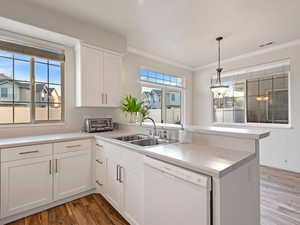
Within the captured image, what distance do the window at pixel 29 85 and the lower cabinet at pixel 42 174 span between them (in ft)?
2.71

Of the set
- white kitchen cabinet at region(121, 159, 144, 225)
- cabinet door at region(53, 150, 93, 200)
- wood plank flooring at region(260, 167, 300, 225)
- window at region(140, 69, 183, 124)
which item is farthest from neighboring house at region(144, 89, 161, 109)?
wood plank flooring at region(260, 167, 300, 225)

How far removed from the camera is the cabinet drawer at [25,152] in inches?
69.0

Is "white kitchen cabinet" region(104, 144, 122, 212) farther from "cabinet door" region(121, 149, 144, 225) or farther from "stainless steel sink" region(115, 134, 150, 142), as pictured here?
"stainless steel sink" region(115, 134, 150, 142)

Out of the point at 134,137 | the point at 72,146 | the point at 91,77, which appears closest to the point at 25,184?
the point at 72,146

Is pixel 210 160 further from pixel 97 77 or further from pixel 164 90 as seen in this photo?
pixel 164 90

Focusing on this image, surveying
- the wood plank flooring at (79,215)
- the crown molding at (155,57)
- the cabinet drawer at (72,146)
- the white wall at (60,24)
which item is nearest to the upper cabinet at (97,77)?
the white wall at (60,24)

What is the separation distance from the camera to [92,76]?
265 cm

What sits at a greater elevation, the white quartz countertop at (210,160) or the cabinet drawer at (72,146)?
the white quartz countertop at (210,160)

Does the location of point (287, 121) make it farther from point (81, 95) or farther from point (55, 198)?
point (55, 198)

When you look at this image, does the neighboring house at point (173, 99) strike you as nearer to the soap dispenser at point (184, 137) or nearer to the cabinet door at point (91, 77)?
the cabinet door at point (91, 77)

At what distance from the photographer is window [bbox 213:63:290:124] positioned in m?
3.50

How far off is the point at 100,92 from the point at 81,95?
0.33 metres

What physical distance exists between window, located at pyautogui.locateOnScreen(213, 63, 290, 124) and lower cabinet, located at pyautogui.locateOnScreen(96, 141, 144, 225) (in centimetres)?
368

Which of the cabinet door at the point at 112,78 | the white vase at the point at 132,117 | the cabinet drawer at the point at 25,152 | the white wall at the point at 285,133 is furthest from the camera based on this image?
the white wall at the point at 285,133
